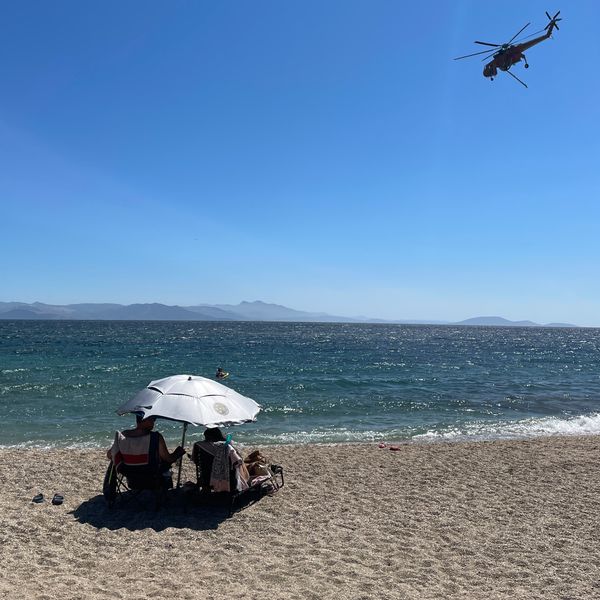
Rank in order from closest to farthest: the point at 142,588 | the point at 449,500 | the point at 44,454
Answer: the point at 142,588 → the point at 449,500 → the point at 44,454

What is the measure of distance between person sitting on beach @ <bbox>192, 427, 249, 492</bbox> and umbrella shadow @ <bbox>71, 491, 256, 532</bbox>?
0.42 m

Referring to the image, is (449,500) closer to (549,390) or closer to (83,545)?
(83,545)

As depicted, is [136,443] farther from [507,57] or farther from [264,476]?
[507,57]

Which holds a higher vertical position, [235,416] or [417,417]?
[235,416]

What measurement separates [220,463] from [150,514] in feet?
4.48

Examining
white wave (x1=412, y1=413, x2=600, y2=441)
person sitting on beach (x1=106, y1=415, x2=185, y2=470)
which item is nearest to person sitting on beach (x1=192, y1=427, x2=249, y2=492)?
person sitting on beach (x1=106, y1=415, x2=185, y2=470)

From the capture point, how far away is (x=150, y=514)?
8258 millimetres

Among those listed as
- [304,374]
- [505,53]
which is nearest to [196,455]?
[505,53]

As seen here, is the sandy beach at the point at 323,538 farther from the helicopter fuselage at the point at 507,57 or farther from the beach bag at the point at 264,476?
the helicopter fuselage at the point at 507,57

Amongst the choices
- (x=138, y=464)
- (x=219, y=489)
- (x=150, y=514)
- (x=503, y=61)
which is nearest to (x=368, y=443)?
(x=219, y=489)

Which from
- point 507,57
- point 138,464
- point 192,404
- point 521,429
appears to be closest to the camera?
point 192,404

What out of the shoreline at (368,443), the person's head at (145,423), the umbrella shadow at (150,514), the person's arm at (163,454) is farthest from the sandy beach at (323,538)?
the shoreline at (368,443)

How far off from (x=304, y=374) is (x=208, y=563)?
2716cm

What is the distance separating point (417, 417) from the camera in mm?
20172
